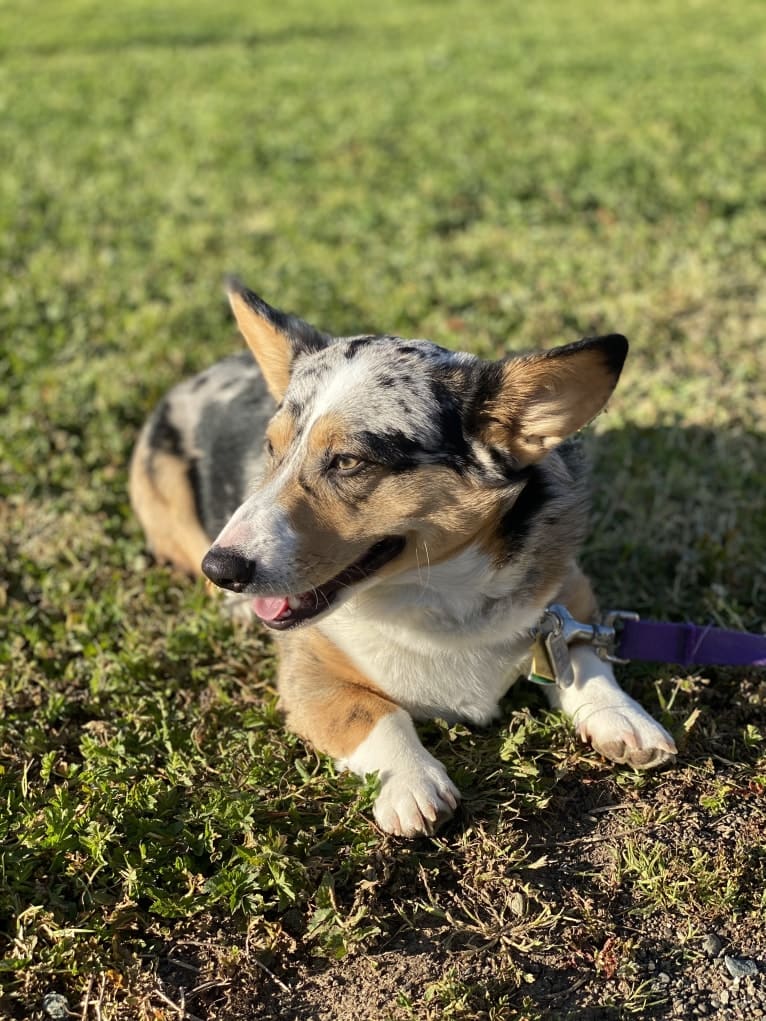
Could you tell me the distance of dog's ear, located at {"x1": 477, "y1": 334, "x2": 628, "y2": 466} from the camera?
2.63 m

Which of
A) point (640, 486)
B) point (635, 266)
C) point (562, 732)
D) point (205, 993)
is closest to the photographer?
point (205, 993)

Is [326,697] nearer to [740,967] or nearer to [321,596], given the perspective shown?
[321,596]

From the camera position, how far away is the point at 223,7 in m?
18.8

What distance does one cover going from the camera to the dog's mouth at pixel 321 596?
9.25ft

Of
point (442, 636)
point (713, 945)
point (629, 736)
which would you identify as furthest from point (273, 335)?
point (713, 945)

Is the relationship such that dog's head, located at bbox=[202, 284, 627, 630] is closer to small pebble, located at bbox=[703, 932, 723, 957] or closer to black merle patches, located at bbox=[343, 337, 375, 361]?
black merle patches, located at bbox=[343, 337, 375, 361]

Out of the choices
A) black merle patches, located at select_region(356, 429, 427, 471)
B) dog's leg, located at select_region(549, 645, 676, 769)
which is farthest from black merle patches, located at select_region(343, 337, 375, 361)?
dog's leg, located at select_region(549, 645, 676, 769)

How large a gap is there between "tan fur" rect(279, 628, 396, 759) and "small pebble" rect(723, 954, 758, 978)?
1.15 metres

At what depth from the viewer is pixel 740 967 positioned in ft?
8.14

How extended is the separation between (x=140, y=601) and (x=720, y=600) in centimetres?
230

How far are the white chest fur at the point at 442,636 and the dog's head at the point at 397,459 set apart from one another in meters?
0.12

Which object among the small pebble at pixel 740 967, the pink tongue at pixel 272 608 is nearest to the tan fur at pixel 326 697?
the pink tongue at pixel 272 608

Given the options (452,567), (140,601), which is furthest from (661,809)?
(140,601)

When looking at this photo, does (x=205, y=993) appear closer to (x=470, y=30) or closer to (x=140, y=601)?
(x=140, y=601)
